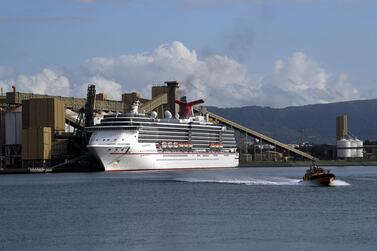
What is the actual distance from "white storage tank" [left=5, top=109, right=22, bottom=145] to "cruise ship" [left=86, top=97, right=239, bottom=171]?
75.0ft

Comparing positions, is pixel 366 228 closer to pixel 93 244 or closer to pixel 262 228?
pixel 262 228

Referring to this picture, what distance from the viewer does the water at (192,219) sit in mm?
41906

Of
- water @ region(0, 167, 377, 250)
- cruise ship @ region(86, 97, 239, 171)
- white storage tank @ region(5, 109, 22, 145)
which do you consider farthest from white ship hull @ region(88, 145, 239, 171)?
water @ region(0, 167, 377, 250)

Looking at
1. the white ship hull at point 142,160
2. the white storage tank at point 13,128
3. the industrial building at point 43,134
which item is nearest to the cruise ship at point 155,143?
the white ship hull at point 142,160

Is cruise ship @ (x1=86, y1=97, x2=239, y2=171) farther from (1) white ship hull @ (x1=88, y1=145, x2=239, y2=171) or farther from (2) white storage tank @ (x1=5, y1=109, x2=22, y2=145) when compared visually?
(2) white storage tank @ (x1=5, y1=109, x2=22, y2=145)

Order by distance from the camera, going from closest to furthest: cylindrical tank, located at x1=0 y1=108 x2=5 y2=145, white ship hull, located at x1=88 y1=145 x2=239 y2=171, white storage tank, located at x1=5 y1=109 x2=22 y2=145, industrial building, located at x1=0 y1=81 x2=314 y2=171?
white ship hull, located at x1=88 y1=145 x2=239 y2=171 → industrial building, located at x1=0 y1=81 x2=314 y2=171 → white storage tank, located at x1=5 y1=109 x2=22 y2=145 → cylindrical tank, located at x1=0 y1=108 x2=5 y2=145

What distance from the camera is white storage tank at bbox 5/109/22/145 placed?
15850 centimetres

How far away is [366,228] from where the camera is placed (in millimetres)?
46750

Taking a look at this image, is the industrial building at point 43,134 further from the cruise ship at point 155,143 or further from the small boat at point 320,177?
the small boat at point 320,177

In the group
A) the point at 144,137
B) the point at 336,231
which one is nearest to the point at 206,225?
the point at 336,231

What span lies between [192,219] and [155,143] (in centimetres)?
8815

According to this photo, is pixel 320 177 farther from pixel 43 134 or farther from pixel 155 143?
pixel 43 134

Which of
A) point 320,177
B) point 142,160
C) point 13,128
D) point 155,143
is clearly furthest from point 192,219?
point 13,128

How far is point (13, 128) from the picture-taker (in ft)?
523
